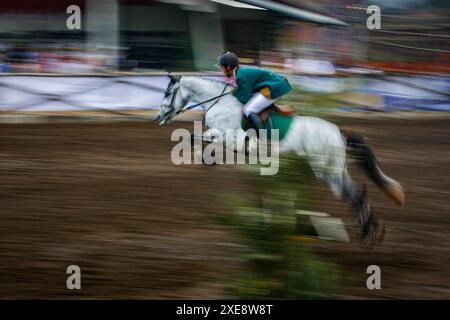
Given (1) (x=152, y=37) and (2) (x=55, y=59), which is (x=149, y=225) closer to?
(2) (x=55, y=59)

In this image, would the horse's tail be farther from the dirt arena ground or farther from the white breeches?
the white breeches

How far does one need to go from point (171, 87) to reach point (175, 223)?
2510mm

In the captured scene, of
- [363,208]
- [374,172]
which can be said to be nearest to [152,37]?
[374,172]

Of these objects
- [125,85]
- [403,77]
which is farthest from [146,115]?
[403,77]

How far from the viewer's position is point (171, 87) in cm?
997

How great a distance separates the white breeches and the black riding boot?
0.05 metres

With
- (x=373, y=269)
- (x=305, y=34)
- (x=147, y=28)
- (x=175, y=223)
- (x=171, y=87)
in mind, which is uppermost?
(x=147, y=28)

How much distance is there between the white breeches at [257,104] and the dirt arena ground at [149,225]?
1.12 m

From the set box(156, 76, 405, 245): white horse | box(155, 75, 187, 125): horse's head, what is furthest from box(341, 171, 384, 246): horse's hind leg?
box(155, 75, 187, 125): horse's head

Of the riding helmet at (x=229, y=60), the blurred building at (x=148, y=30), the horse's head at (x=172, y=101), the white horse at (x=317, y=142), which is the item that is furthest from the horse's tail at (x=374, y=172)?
the blurred building at (x=148, y=30)

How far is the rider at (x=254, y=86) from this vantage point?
813 cm

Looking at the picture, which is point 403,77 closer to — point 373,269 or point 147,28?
point 147,28

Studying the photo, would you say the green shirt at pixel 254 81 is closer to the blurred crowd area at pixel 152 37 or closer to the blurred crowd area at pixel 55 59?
the blurred crowd area at pixel 152 37

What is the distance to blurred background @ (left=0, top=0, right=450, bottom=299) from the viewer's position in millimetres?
4891
